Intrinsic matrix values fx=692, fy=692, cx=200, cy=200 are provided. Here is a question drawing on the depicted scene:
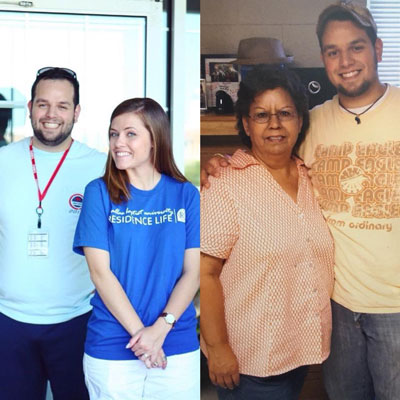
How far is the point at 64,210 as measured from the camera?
2.44 meters

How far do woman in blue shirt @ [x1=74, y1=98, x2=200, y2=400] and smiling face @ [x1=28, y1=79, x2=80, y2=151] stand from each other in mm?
508

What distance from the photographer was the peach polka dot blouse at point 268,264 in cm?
134

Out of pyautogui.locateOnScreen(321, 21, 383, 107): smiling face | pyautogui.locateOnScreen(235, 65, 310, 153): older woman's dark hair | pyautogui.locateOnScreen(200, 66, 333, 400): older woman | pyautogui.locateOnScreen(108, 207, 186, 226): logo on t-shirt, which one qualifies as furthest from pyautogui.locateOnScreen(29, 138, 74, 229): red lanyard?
pyautogui.locateOnScreen(321, 21, 383, 107): smiling face

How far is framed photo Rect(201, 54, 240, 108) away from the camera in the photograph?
134 centimetres

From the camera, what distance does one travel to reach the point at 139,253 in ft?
6.57

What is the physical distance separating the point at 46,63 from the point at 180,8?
681mm

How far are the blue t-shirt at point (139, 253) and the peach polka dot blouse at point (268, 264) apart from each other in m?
0.63

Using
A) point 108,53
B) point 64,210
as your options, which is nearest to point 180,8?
point 108,53

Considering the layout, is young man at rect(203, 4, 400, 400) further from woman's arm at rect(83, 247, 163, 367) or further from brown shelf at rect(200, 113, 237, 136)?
woman's arm at rect(83, 247, 163, 367)

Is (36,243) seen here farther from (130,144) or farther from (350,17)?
(350,17)

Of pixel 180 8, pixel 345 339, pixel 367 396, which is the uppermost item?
pixel 180 8

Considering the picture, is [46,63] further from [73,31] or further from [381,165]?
[381,165]

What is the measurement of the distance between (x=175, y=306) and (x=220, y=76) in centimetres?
86

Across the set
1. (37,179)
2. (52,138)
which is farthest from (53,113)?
(37,179)
